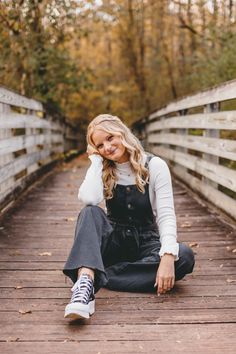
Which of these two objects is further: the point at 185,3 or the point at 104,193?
the point at 185,3

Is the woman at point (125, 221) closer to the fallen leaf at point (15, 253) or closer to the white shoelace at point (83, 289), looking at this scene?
the white shoelace at point (83, 289)

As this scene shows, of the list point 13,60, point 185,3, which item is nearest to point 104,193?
point 13,60

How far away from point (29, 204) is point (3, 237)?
1.78 meters

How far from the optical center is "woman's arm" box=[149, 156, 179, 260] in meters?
3.43

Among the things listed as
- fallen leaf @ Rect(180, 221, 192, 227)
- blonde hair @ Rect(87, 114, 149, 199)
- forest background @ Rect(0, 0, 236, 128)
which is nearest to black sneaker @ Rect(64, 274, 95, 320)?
blonde hair @ Rect(87, 114, 149, 199)

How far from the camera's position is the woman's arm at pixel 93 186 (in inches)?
140

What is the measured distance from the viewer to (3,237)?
5066mm

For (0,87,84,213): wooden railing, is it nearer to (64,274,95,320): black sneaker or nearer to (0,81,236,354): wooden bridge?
(0,81,236,354): wooden bridge

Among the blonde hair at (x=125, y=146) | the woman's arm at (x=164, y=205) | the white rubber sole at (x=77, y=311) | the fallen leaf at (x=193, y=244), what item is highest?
the blonde hair at (x=125, y=146)

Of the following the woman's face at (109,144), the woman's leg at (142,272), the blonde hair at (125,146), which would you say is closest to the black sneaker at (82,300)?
the woman's leg at (142,272)

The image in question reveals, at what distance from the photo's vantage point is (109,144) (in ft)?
11.8

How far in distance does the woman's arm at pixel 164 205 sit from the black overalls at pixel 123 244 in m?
A: 0.09

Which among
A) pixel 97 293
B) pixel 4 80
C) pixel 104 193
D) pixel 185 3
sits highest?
pixel 185 3

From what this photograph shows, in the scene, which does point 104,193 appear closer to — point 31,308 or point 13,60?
point 31,308
